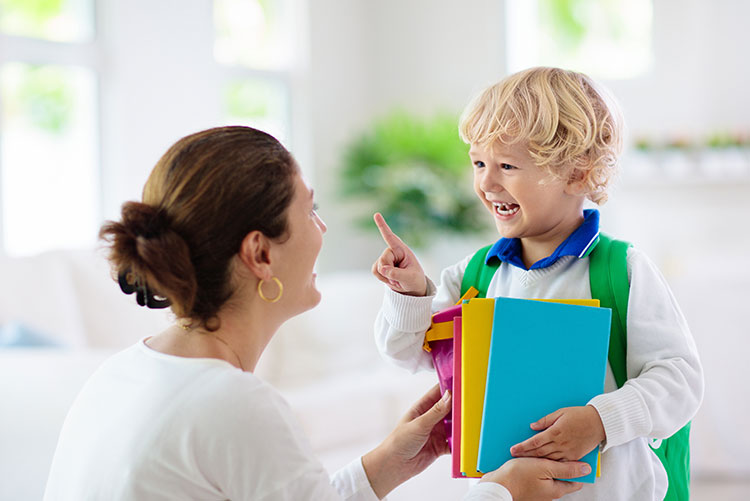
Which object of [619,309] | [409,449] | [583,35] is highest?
[583,35]

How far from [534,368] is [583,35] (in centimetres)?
447

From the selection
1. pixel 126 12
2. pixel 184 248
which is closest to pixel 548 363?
pixel 184 248

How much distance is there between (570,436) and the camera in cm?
113

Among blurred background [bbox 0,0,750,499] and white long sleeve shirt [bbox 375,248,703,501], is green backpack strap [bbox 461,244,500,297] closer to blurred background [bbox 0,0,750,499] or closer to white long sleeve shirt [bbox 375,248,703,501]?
white long sleeve shirt [bbox 375,248,703,501]

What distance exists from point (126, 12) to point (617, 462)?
3944 mm

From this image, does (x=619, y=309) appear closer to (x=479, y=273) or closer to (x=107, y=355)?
(x=479, y=273)

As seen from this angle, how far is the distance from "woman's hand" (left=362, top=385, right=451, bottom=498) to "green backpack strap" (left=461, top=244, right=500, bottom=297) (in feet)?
0.58

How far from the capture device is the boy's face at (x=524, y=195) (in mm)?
1279

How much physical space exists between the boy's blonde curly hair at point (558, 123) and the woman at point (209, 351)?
0.33m

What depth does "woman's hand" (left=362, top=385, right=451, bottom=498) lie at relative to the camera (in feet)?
4.29

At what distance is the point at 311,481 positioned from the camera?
1.02 metres

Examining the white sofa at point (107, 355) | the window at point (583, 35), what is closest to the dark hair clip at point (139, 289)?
the white sofa at point (107, 355)

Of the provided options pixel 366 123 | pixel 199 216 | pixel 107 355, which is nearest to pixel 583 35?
pixel 366 123

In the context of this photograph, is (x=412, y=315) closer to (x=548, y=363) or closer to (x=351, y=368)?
(x=548, y=363)
